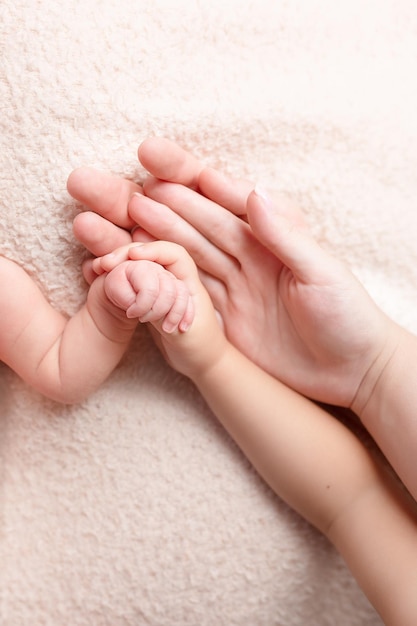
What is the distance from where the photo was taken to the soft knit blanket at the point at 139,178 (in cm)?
88

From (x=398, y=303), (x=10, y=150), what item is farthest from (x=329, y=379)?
(x=10, y=150)

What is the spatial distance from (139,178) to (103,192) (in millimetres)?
78

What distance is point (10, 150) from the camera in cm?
88

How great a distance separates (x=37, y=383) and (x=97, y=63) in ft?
1.33

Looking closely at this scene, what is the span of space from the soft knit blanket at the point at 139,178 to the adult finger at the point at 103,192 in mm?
35

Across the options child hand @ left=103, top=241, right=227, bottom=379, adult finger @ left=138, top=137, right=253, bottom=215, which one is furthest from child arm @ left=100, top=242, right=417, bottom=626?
adult finger @ left=138, top=137, right=253, bottom=215

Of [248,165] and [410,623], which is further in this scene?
[248,165]

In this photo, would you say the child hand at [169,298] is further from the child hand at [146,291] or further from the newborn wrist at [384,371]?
the newborn wrist at [384,371]

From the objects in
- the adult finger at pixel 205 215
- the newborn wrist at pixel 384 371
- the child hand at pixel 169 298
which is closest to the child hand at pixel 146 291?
the child hand at pixel 169 298

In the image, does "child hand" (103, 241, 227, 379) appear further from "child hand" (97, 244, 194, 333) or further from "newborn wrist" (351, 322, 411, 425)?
"newborn wrist" (351, 322, 411, 425)

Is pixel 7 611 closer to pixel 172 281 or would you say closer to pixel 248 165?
pixel 172 281

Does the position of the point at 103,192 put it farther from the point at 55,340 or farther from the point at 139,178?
the point at 55,340

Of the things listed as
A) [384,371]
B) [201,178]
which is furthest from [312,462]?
[201,178]

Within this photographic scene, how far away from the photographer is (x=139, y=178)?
91 centimetres
